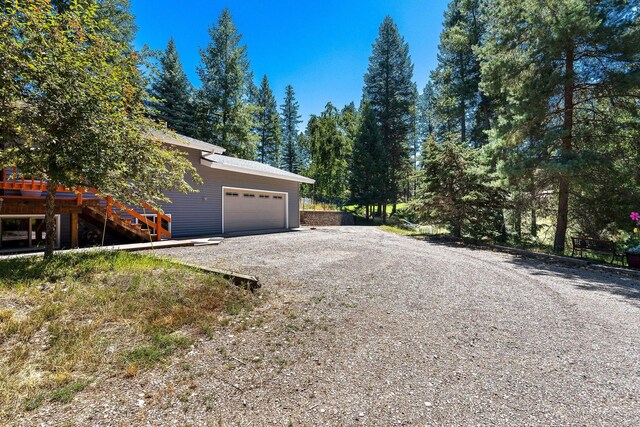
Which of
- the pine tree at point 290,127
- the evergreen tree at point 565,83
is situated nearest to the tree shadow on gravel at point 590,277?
the evergreen tree at point 565,83

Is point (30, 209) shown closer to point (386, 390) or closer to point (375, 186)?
point (386, 390)

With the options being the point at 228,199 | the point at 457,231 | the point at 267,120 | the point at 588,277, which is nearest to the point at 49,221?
the point at 228,199

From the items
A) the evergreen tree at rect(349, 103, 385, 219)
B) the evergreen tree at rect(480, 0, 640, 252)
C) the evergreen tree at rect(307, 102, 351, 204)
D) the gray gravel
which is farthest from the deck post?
the evergreen tree at rect(307, 102, 351, 204)

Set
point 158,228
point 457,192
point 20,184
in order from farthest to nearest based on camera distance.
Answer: point 457,192 < point 158,228 < point 20,184

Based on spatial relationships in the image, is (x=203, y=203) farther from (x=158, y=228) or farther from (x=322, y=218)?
(x=322, y=218)

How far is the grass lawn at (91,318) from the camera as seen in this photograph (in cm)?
230

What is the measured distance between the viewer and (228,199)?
13.0 metres

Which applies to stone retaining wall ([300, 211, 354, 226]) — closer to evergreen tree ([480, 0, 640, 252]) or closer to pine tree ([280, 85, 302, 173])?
evergreen tree ([480, 0, 640, 252])

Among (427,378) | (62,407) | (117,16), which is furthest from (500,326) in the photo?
(117,16)

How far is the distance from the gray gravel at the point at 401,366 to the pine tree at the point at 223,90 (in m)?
20.3

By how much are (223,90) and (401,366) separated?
24.6 metres

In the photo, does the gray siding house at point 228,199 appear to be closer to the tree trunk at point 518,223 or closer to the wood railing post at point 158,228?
the wood railing post at point 158,228

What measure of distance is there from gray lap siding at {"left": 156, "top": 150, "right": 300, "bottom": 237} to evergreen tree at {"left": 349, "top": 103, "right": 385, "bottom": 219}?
1332cm

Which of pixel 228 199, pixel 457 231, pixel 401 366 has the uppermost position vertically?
pixel 228 199
